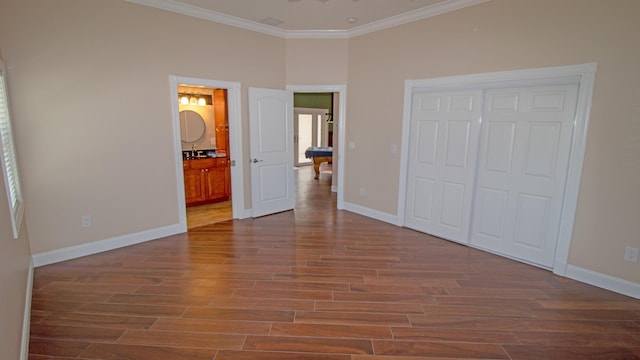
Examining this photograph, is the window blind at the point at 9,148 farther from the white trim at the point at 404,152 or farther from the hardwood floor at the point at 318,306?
the white trim at the point at 404,152

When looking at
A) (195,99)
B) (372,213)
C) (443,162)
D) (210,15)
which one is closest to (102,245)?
(210,15)

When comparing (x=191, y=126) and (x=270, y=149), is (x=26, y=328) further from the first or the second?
(x=191, y=126)

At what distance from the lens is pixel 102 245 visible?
147 inches

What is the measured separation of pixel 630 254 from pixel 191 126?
251 inches

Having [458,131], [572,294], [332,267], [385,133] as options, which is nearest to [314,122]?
[385,133]

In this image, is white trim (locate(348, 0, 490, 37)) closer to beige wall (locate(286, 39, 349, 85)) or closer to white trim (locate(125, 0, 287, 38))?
beige wall (locate(286, 39, 349, 85))

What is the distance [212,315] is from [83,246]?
2.12m

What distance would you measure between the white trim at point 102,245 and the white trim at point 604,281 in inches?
179

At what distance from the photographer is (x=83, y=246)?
361cm

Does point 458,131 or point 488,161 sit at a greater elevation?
point 458,131

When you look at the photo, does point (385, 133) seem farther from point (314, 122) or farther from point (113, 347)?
point (314, 122)

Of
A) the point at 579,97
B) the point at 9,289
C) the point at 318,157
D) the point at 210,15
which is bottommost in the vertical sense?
the point at 9,289

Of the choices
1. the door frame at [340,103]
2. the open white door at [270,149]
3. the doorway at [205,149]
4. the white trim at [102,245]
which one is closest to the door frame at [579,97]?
the door frame at [340,103]

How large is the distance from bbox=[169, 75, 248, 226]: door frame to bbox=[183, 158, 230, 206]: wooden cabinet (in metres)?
1.14
